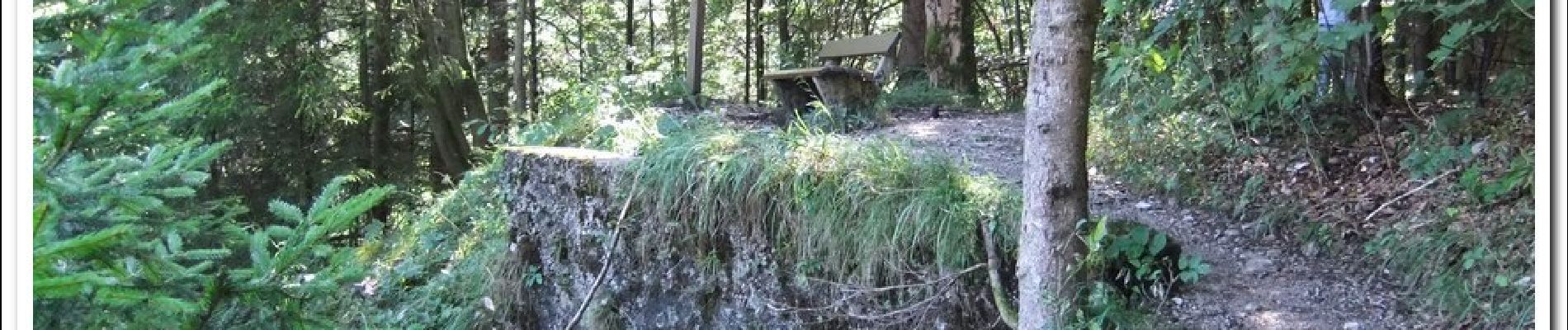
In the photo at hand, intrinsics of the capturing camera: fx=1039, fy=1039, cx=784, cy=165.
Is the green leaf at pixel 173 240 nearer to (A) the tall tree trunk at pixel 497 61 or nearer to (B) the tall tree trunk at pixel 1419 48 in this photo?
(B) the tall tree trunk at pixel 1419 48

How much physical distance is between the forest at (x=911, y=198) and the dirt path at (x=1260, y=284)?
12mm

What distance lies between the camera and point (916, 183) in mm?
3898

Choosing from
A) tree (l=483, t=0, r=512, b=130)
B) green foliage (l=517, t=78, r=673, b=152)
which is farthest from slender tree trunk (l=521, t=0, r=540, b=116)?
green foliage (l=517, t=78, r=673, b=152)

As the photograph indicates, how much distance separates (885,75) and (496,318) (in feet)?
16.9

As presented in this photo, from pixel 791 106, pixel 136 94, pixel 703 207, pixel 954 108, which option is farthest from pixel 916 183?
pixel 954 108

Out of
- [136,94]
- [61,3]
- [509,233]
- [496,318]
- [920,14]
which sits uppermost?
[920,14]

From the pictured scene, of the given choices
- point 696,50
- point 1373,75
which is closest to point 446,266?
point 696,50

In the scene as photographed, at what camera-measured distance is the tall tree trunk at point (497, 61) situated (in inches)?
464

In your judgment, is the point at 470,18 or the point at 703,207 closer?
the point at 703,207

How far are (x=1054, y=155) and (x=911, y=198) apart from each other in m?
0.79

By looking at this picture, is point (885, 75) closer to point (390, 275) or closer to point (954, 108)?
point (954, 108)

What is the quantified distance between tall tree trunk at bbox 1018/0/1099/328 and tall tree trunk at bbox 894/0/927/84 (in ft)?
23.0

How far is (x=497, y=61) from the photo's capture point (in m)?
12.1

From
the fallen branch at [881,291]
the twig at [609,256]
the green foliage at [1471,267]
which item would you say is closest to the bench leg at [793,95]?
the twig at [609,256]
